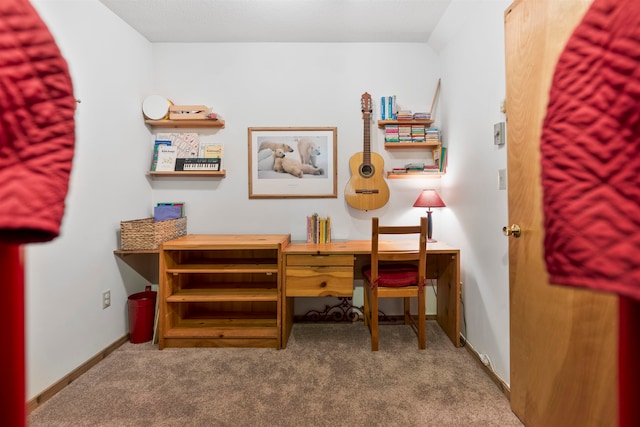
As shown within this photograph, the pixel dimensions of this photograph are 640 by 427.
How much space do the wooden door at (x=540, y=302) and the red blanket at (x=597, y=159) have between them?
0.76 meters

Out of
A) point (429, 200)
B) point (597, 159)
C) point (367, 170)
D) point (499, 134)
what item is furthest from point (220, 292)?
point (597, 159)

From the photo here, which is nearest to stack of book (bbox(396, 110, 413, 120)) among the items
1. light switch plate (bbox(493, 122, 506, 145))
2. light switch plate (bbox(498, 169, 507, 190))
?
light switch plate (bbox(493, 122, 506, 145))

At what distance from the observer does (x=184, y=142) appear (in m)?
2.67

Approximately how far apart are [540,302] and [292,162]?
2.07 meters

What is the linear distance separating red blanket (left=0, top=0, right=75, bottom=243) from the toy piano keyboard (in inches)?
96.8

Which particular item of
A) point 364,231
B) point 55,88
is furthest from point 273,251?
point 55,88

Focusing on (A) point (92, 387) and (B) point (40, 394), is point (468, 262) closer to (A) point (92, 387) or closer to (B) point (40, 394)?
(A) point (92, 387)

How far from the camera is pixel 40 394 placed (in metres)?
1.60

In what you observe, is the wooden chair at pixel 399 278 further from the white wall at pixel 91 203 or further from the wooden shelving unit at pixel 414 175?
the white wall at pixel 91 203

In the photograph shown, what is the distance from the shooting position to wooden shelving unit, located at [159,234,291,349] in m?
2.20

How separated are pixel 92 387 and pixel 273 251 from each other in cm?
143

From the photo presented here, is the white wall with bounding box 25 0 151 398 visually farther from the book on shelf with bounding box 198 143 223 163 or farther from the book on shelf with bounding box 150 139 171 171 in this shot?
the book on shelf with bounding box 198 143 223 163

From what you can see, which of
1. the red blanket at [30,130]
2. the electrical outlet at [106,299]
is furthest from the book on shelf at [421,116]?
the electrical outlet at [106,299]

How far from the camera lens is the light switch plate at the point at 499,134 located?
65.7 inches
